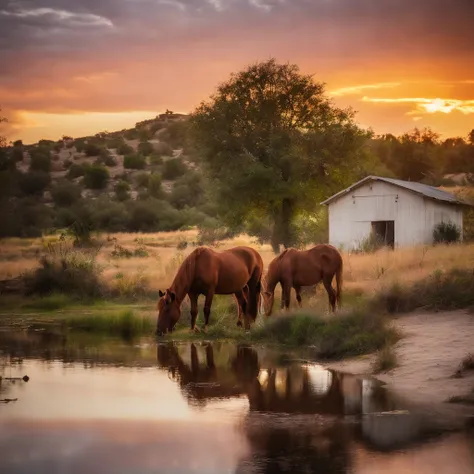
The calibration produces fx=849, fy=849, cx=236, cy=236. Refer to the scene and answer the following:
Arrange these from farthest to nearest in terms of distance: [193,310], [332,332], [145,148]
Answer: [145,148] < [193,310] < [332,332]

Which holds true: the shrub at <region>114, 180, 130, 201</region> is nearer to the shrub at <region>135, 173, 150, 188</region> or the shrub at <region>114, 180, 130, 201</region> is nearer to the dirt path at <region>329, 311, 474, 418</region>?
the shrub at <region>135, 173, 150, 188</region>

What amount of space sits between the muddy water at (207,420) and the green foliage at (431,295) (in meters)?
4.71

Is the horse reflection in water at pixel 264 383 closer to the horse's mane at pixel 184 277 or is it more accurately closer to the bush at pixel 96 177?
the horse's mane at pixel 184 277

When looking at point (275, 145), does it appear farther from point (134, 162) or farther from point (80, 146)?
point (80, 146)

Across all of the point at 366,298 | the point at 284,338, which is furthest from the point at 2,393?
the point at 366,298

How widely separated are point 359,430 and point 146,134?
10845cm

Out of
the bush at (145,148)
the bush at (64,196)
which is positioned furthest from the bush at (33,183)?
the bush at (145,148)

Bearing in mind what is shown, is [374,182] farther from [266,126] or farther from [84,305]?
[84,305]

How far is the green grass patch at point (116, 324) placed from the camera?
20.3 meters

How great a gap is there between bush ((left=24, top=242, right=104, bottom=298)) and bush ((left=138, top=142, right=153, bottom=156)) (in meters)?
77.9

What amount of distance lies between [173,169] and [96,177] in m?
10.1

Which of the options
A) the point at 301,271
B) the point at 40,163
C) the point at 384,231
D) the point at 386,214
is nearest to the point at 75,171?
the point at 40,163

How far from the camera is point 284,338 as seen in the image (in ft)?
59.4

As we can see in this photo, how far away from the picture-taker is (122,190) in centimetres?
8031
